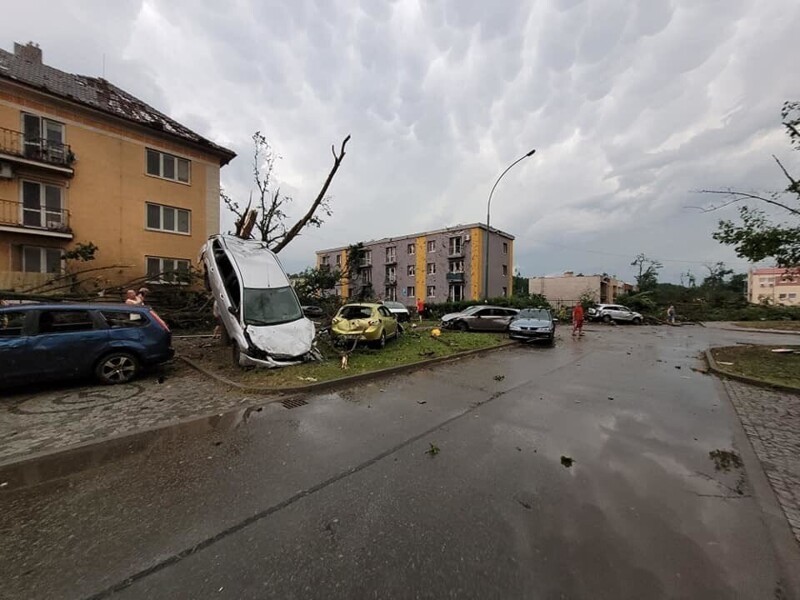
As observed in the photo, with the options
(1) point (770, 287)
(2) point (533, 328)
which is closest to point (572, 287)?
(2) point (533, 328)

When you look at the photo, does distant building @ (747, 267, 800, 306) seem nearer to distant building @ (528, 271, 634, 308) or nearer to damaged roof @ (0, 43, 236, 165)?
distant building @ (528, 271, 634, 308)

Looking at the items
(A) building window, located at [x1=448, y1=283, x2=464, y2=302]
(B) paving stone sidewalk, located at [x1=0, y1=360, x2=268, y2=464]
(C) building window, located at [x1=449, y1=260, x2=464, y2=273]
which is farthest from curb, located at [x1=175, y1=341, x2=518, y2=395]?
(C) building window, located at [x1=449, y1=260, x2=464, y2=273]

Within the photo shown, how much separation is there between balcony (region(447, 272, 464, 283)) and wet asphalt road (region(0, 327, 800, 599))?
3498 centimetres

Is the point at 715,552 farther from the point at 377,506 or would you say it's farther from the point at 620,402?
the point at 620,402

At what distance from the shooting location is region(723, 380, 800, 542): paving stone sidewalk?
3.33m

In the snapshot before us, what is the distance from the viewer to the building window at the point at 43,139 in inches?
591

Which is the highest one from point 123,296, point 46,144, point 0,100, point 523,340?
point 0,100

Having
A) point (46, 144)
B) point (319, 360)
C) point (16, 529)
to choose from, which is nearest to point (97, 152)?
point (46, 144)

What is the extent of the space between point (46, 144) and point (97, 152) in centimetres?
173

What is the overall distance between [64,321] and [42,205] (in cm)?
1420

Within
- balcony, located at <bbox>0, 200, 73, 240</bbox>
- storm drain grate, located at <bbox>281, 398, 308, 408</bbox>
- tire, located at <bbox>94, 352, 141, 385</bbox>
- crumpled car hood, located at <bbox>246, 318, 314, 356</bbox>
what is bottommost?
storm drain grate, located at <bbox>281, 398, 308, 408</bbox>

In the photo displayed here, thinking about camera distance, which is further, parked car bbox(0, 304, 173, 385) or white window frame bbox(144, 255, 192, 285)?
white window frame bbox(144, 255, 192, 285)

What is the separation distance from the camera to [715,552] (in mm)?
2516

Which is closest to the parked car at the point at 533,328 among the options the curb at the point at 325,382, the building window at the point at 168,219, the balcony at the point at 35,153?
the curb at the point at 325,382
